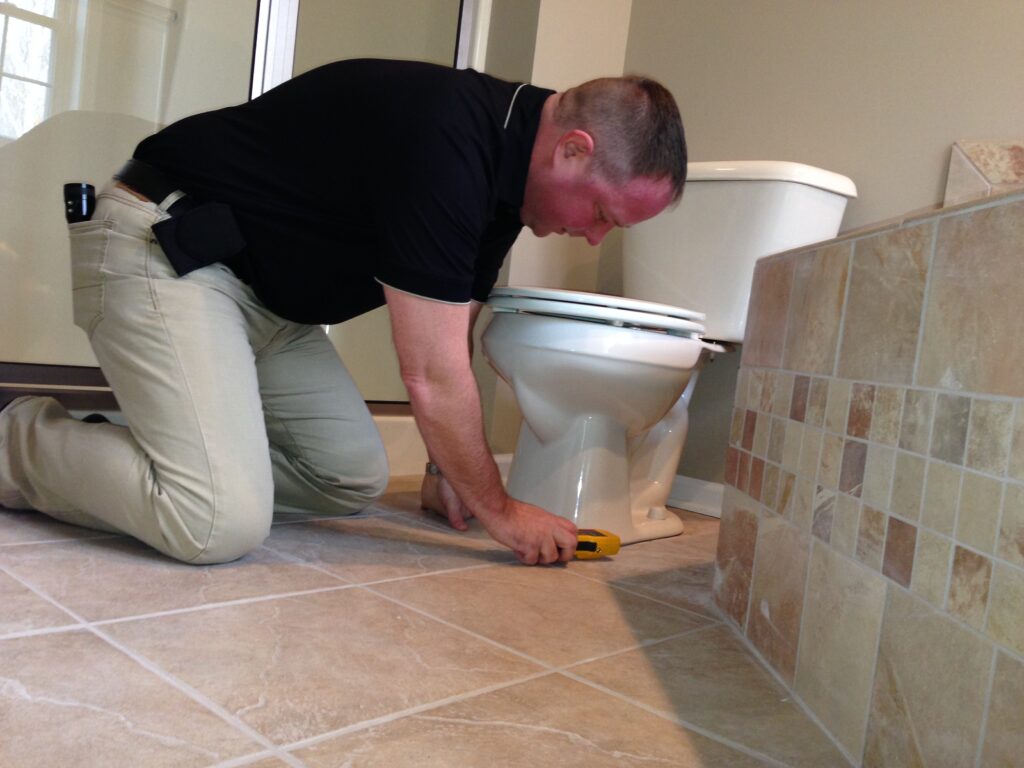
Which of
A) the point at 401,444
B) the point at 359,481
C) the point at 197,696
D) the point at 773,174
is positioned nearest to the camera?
the point at 197,696

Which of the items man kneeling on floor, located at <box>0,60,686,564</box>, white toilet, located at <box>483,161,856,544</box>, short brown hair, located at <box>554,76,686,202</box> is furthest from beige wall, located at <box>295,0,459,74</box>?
short brown hair, located at <box>554,76,686,202</box>

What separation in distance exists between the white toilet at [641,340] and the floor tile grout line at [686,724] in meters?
0.70

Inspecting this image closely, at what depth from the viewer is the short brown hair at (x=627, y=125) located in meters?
1.22

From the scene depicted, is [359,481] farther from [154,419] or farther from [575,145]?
[575,145]

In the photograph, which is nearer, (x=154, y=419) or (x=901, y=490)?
(x=901, y=490)

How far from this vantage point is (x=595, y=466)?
1.72 m

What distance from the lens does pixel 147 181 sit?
4.39ft

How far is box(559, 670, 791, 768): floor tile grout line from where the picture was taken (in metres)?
0.85

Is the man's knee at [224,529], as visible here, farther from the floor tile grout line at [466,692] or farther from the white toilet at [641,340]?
the white toilet at [641,340]

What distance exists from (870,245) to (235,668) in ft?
2.46

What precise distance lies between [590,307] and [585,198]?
13.2 inches

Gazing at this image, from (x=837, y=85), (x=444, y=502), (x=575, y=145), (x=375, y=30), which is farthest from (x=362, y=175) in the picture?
(x=837, y=85)

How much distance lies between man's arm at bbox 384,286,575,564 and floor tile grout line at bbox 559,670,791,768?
345 millimetres

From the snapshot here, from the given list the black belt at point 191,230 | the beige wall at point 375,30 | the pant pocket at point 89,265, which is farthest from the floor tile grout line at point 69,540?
the beige wall at point 375,30
